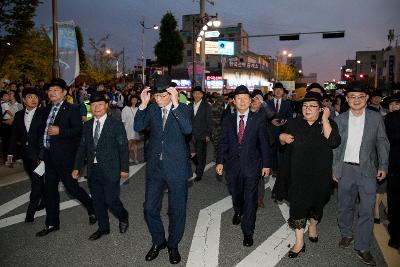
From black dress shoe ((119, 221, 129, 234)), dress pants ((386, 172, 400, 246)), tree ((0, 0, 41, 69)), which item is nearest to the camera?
dress pants ((386, 172, 400, 246))

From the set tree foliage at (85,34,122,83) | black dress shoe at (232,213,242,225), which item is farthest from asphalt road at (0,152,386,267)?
tree foliage at (85,34,122,83)

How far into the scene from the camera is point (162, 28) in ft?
202

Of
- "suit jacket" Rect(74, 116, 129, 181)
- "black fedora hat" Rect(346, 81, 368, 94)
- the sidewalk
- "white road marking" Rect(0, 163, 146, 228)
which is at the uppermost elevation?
"black fedora hat" Rect(346, 81, 368, 94)

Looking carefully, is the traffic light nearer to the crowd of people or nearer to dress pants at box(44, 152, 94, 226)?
the crowd of people

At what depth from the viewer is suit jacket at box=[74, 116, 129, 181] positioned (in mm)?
5051

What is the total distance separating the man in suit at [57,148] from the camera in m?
5.36

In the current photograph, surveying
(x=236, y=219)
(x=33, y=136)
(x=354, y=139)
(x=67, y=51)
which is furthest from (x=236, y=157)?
(x=67, y=51)

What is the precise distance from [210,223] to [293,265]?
70.4 inches

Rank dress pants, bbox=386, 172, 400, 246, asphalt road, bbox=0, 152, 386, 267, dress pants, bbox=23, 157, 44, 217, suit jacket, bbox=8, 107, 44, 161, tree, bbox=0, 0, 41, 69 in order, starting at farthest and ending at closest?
tree, bbox=0, 0, 41, 69 → dress pants, bbox=23, 157, 44, 217 → suit jacket, bbox=8, 107, 44, 161 → dress pants, bbox=386, 172, 400, 246 → asphalt road, bbox=0, 152, 386, 267

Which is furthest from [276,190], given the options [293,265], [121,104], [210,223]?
[121,104]

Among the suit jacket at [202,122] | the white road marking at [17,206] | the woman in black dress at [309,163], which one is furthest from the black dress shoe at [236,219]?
the suit jacket at [202,122]

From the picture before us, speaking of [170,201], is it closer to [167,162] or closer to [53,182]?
[167,162]

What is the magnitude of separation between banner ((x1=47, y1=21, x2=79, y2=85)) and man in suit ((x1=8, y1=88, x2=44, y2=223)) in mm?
6341

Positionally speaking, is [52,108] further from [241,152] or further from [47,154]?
[241,152]
